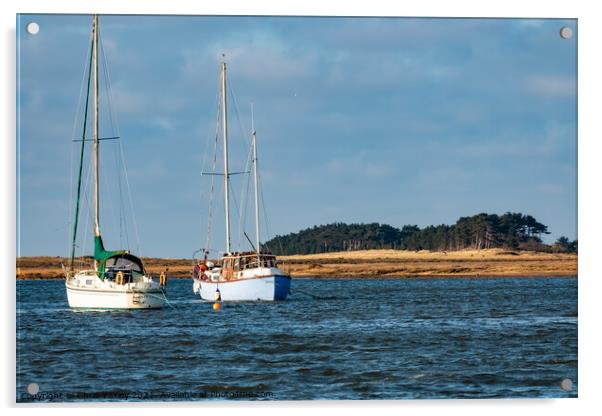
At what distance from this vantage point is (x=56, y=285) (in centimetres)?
2627

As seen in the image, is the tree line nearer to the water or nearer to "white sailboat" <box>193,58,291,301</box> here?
the water

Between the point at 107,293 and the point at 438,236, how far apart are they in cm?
826

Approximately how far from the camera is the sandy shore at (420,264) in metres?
17.3

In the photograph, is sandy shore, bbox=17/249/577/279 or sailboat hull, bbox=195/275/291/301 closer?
sandy shore, bbox=17/249/577/279

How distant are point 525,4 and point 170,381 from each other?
7483mm

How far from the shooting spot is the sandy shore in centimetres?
1729

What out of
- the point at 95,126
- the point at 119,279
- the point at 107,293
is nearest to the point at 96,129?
the point at 95,126

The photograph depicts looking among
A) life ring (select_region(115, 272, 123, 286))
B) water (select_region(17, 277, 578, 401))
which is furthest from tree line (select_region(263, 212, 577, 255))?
life ring (select_region(115, 272, 123, 286))

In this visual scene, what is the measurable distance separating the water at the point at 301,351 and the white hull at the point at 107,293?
0.92ft

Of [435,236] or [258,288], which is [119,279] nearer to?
[435,236]

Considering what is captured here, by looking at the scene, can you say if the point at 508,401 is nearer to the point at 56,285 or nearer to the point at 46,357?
the point at 46,357

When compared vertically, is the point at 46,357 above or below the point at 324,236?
below

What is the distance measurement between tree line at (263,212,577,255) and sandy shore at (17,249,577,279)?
0.37m
